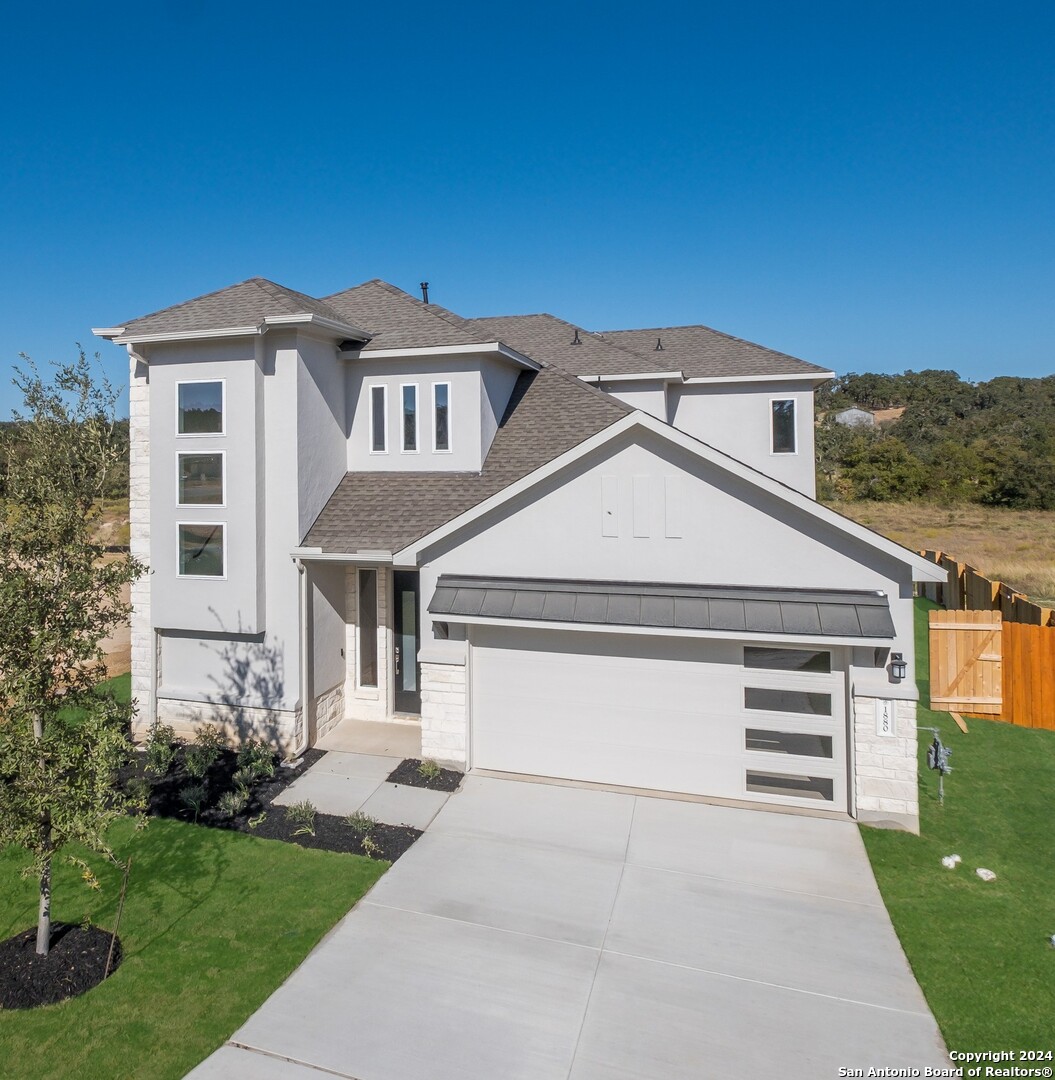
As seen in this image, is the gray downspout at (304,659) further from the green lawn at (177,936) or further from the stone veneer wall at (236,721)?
the green lawn at (177,936)

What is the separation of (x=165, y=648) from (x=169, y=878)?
15.7 ft

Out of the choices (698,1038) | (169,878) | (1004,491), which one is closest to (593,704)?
(698,1038)

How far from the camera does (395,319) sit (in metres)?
12.9

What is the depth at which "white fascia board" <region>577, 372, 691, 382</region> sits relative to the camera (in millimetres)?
14266

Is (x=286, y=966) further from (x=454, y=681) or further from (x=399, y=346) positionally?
(x=399, y=346)

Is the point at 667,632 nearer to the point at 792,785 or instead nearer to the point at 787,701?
the point at 787,701

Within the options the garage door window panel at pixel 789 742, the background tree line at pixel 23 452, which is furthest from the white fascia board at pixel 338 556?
the garage door window panel at pixel 789 742

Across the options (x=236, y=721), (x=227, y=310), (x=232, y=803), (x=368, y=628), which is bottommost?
(x=232, y=803)

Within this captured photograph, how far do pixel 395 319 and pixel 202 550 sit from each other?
5.43 meters

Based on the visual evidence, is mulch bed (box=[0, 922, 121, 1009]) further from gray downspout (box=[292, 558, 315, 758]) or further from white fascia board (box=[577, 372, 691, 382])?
white fascia board (box=[577, 372, 691, 382])

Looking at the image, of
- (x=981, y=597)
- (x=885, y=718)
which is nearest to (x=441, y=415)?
(x=885, y=718)

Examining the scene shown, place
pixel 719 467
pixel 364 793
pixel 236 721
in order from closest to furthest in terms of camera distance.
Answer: pixel 719 467 < pixel 364 793 < pixel 236 721

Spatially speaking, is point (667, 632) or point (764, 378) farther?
point (764, 378)

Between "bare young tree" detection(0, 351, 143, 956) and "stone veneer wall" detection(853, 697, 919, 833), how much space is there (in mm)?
8201
